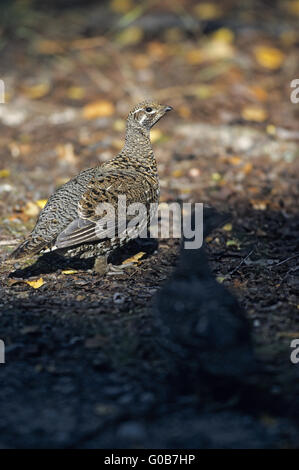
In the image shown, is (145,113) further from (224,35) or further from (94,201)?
(224,35)

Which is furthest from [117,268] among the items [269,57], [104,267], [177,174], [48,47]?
[48,47]

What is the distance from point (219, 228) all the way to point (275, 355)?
238 cm

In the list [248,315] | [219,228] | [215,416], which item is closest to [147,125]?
[219,228]

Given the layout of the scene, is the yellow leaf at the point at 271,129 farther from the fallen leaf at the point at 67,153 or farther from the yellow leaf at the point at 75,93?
the yellow leaf at the point at 75,93

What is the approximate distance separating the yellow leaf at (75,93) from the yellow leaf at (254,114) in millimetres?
2806

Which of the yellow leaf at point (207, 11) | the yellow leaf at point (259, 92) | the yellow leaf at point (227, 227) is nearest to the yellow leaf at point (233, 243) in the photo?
the yellow leaf at point (227, 227)

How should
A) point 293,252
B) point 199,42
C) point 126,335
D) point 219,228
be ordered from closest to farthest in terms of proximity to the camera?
1. point 126,335
2. point 293,252
3. point 219,228
4. point 199,42

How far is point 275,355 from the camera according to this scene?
392 cm

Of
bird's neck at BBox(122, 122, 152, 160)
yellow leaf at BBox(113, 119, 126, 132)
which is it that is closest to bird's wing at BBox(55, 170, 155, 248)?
bird's neck at BBox(122, 122, 152, 160)

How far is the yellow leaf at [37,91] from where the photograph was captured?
372 inches

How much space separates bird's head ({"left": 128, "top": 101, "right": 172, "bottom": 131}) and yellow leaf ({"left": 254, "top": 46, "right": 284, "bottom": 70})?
5189 millimetres

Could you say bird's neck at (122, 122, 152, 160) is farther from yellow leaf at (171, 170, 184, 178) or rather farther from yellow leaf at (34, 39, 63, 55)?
yellow leaf at (34, 39, 63, 55)

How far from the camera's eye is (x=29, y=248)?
15.3ft

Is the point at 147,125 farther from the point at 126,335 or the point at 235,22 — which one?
the point at 235,22
